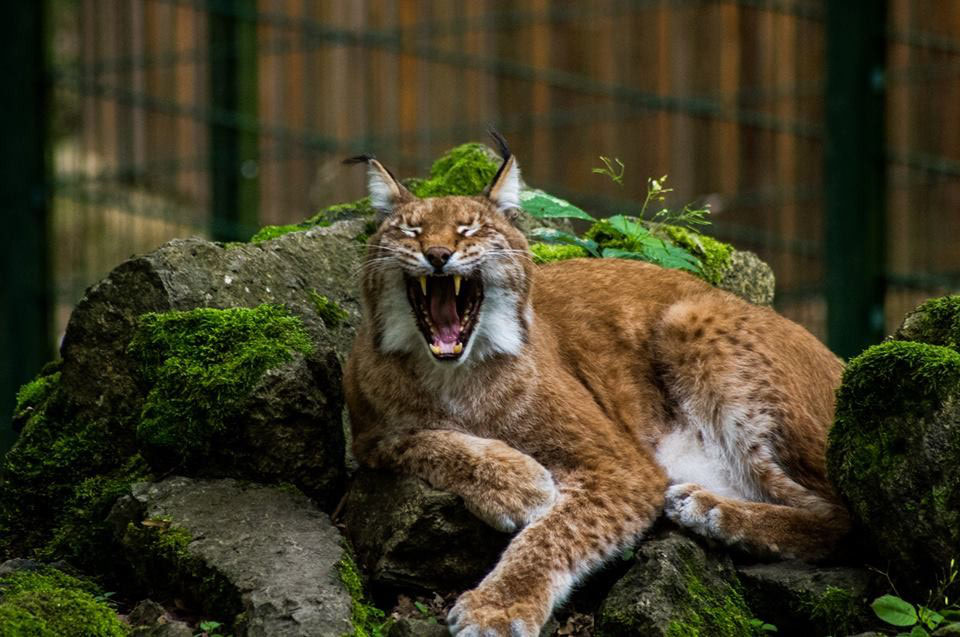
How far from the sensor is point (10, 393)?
10.6 metres

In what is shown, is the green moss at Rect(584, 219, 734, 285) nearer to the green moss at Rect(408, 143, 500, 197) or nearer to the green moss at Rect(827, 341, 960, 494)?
the green moss at Rect(408, 143, 500, 197)

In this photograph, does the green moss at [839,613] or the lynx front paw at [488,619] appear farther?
the green moss at [839,613]

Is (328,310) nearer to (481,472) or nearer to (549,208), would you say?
(549,208)

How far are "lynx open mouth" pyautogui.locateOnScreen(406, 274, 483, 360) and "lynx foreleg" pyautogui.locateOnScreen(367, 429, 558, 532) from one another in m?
0.33

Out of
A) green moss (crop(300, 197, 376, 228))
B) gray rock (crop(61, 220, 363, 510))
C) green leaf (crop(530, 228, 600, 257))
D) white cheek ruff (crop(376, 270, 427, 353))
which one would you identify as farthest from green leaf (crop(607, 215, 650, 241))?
white cheek ruff (crop(376, 270, 427, 353))

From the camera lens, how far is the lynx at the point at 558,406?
5395mm

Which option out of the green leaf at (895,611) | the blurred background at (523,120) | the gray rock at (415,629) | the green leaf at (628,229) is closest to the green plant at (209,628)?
the gray rock at (415,629)

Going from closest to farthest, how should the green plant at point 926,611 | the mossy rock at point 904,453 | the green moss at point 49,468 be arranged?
the green plant at point 926,611, the mossy rock at point 904,453, the green moss at point 49,468

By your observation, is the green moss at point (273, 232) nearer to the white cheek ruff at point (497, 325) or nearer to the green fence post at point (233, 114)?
the white cheek ruff at point (497, 325)

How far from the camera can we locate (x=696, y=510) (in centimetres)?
554

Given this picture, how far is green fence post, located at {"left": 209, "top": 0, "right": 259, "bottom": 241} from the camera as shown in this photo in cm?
991

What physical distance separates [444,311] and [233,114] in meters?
4.83

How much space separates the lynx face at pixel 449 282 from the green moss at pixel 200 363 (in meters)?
0.39

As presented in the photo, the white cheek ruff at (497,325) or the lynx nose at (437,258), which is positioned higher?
the lynx nose at (437,258)
